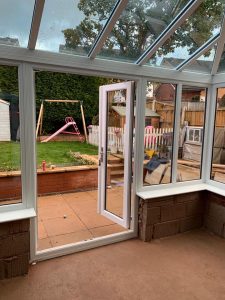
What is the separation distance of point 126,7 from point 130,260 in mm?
2495

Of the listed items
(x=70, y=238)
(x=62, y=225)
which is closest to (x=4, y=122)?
(x=70, y=238)

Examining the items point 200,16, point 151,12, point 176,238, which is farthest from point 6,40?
point 176,238

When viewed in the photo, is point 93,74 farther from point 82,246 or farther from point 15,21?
point 82,246

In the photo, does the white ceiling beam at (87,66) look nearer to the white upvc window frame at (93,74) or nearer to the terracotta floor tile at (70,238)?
the white upvc window frame at (93,74)

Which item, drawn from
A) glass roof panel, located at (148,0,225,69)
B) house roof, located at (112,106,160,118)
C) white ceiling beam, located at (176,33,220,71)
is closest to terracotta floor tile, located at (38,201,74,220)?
house roof, located at (112,106,160,118)

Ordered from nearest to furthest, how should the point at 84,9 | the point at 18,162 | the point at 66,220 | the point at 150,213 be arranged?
the point at 84,9 < the point at 18,162 < the point at 150,213 < the point at 66,220

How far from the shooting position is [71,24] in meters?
2.13

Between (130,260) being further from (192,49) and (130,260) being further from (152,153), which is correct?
(192,49)

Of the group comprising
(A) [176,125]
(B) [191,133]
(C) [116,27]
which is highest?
(C) [116,27]

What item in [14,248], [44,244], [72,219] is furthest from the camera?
[72,219]

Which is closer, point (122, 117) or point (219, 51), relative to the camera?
point (219, 51)

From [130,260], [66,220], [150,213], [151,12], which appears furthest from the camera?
[66,220]

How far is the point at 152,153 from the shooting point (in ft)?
10.6

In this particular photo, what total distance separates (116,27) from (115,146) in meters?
1.68
